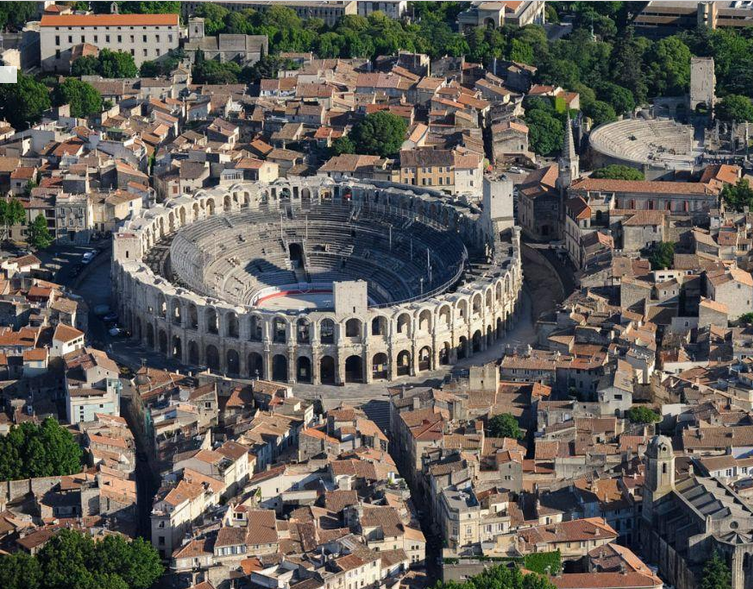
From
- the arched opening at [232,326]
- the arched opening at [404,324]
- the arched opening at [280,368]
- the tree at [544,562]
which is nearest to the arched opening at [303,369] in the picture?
the arched opening at [280,368]

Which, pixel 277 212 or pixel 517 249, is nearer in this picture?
pixel 517 249

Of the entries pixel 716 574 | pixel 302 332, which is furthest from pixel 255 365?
A: pixel 716 574

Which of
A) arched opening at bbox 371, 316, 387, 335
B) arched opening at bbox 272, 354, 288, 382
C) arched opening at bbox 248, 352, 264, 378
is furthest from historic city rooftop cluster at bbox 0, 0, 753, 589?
arched opening at bbox 272, 354, 288, 382

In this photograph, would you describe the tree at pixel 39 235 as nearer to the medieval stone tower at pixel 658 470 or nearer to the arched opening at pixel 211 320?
the arched opening at pixel 211 320

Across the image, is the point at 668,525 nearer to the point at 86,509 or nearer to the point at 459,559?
the point at 459,559

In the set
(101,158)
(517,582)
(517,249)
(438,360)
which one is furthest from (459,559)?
(101,158)

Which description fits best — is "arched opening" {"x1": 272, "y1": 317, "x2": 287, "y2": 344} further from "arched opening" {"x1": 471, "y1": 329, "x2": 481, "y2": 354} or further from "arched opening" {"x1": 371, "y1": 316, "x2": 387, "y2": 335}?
"arched opening" {"x1": 471, "y1": 329, "x2": 481, "y2": 354}
